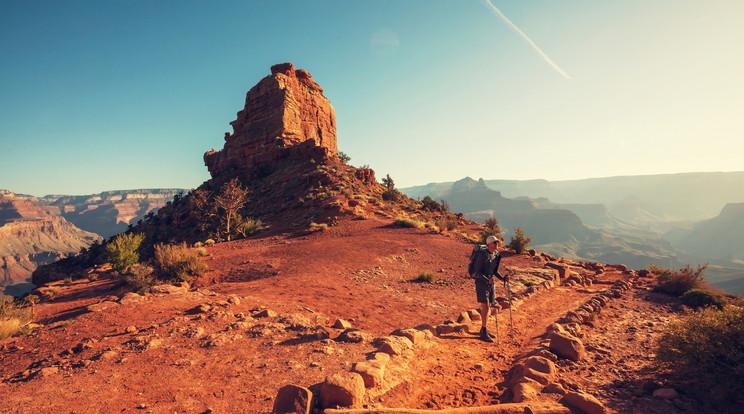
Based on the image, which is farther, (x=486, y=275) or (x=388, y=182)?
(x=388, y=182)

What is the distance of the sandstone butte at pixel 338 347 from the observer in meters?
3.25

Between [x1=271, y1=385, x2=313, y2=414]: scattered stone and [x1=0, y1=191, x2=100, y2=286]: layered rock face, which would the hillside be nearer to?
[x1=0, y1=191, x2=100, y2=286]: layered rock face

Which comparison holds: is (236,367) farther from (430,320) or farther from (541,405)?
(430,320)

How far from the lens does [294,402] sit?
9.28 ft

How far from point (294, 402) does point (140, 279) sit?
8259 mm

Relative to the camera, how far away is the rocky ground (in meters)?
3.32

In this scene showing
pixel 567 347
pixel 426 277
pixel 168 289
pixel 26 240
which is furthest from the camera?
pixel 26 240

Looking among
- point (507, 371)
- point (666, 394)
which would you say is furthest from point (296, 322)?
point (666, 394)

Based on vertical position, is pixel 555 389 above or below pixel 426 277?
above

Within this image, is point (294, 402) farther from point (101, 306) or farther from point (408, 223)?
point (408, 223)

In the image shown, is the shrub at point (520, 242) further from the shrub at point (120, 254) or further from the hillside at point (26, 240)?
the hillside at point (26, 240)

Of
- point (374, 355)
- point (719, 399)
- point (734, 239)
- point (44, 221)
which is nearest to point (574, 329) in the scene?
point (719, 399)

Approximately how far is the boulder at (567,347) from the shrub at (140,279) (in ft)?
33.1

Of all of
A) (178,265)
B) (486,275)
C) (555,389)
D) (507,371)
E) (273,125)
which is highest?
(273,125)
